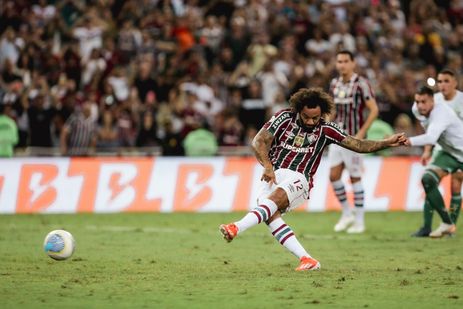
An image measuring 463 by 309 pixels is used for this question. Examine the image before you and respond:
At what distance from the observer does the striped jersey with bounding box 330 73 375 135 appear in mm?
15703

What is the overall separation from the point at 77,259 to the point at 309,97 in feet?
11.6

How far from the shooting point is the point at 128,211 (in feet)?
64.5

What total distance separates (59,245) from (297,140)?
9.77 feet

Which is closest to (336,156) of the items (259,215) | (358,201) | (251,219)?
(358,201)

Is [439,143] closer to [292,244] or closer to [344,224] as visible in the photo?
[344,224]

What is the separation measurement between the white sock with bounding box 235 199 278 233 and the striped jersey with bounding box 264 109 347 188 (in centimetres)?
57

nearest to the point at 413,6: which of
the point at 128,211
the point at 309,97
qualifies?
the point at 128,211

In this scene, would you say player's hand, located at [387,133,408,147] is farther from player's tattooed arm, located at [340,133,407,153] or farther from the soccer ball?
the soccer ball

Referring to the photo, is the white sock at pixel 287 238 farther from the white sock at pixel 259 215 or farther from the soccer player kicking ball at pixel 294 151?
the white sock at pixel 259 215

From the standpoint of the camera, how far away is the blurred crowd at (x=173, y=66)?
2127cm

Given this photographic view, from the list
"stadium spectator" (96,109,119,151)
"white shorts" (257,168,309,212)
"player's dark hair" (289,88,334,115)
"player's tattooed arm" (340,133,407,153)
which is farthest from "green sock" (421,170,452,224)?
"stadium spectator" (96,109,119,151)

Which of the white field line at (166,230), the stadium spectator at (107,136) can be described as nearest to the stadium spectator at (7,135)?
the stadium spectator at (107,136)

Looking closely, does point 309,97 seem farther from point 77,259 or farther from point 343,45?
point 343,45

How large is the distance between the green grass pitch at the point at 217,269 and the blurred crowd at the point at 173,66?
4407 millimetres
